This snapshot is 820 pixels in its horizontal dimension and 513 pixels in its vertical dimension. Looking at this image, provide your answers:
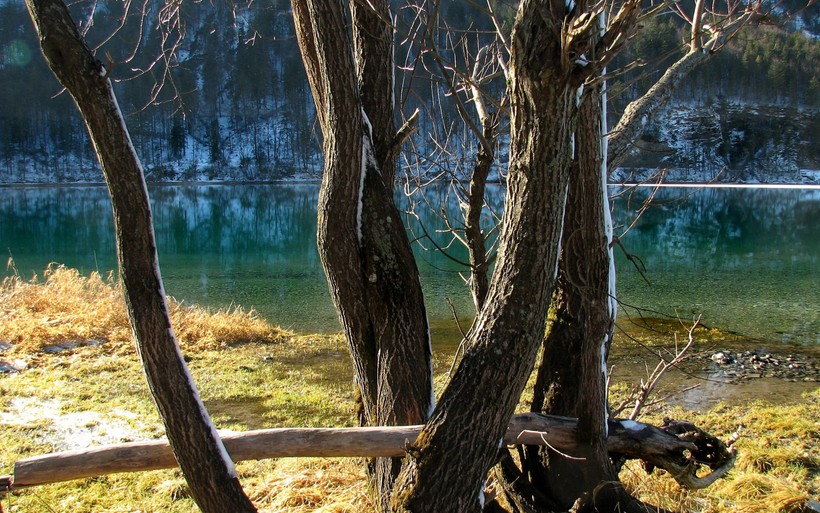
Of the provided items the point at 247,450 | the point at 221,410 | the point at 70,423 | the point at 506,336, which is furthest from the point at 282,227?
the point at 506,336

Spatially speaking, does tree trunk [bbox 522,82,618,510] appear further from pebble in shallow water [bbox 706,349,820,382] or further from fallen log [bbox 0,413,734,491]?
pebble in shallow water [bbox 706,349,820,382]

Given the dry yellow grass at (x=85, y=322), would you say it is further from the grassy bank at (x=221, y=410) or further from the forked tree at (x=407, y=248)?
the forked tree at (x=407, y=248)

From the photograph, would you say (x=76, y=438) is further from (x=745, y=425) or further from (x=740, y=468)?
(x=745, y=425)

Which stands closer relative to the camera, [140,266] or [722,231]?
[140,266]

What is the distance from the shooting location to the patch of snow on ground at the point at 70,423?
19.2 feet

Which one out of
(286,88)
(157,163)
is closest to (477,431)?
(157,163)

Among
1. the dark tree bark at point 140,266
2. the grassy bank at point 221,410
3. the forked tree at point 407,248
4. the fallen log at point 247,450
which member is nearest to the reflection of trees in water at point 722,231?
the grassy bank at point 221,410

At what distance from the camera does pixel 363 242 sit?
11.0 ft

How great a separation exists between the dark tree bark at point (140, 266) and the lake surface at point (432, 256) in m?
1.50

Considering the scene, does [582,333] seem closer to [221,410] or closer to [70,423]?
[221,410]

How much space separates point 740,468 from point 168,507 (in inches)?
165

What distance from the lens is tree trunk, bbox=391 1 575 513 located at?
8.61ft

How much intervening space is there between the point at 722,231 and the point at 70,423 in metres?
32.0

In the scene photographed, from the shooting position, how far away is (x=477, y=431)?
8.83 ft
